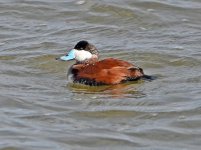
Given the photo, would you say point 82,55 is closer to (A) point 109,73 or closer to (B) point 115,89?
(A) point 109,73

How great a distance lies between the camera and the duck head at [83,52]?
463 inches

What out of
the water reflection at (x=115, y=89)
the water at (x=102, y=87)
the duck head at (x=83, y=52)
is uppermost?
the duck head at (x=83, y=52)

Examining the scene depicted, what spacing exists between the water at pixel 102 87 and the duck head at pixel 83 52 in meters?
0.36

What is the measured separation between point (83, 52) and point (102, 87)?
0.93m

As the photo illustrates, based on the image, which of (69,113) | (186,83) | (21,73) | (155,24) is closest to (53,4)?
(155,24)

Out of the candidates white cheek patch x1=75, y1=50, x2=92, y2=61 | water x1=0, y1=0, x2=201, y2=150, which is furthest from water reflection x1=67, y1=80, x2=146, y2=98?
white cheek patch x1=75, y1=50, x2=92, y2=61

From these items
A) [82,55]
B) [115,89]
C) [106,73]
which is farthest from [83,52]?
[115,89]

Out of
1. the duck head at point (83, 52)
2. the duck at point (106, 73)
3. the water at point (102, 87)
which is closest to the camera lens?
the water at point (102, 87)

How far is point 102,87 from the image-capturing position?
11023 millimetres

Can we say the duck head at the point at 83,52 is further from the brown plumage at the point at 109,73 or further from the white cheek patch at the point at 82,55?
the brown plumage at the point at 109,73

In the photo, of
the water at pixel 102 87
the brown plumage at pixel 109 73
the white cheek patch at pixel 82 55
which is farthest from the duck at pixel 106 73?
the white cheek patch at pixel 82 55

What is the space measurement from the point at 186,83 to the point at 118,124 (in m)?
2.08

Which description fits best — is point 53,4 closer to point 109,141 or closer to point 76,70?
point 76,70

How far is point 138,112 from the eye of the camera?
9.66 m
